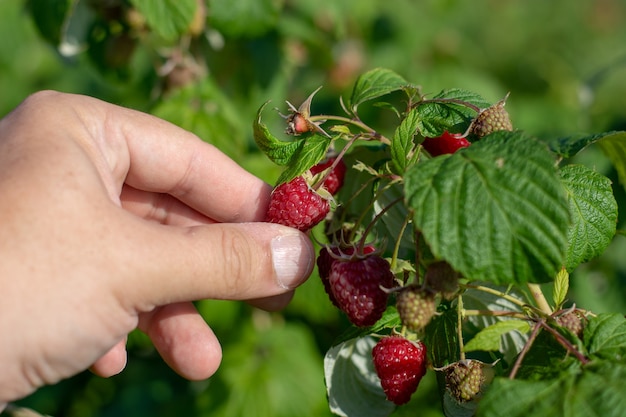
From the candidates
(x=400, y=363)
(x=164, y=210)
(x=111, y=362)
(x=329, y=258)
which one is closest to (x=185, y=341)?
(x=111, y=362)

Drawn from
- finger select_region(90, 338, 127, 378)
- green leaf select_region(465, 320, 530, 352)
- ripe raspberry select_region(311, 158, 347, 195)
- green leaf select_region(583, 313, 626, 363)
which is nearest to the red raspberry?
ripe raspberry select_region(311, 158, 347, 195)

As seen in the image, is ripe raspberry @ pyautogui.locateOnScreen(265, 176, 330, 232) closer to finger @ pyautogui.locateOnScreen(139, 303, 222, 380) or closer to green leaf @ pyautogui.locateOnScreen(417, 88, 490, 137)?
green leaf @ pyautogui.locateOnScreen(417, 88, 490, 137)

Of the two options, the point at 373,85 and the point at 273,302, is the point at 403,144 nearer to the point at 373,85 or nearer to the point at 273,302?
the point at 373,85

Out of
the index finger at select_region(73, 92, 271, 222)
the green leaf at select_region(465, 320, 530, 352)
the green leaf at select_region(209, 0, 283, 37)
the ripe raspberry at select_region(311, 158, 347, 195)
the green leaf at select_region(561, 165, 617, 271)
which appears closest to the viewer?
the green leaf at select_region(465, 320, 530, 352)

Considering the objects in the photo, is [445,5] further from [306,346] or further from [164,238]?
[164,238]

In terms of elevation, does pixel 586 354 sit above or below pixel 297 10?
above

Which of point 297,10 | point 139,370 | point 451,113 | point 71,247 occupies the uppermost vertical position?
point 451,113

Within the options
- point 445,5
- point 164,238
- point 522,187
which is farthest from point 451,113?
point 445,5
